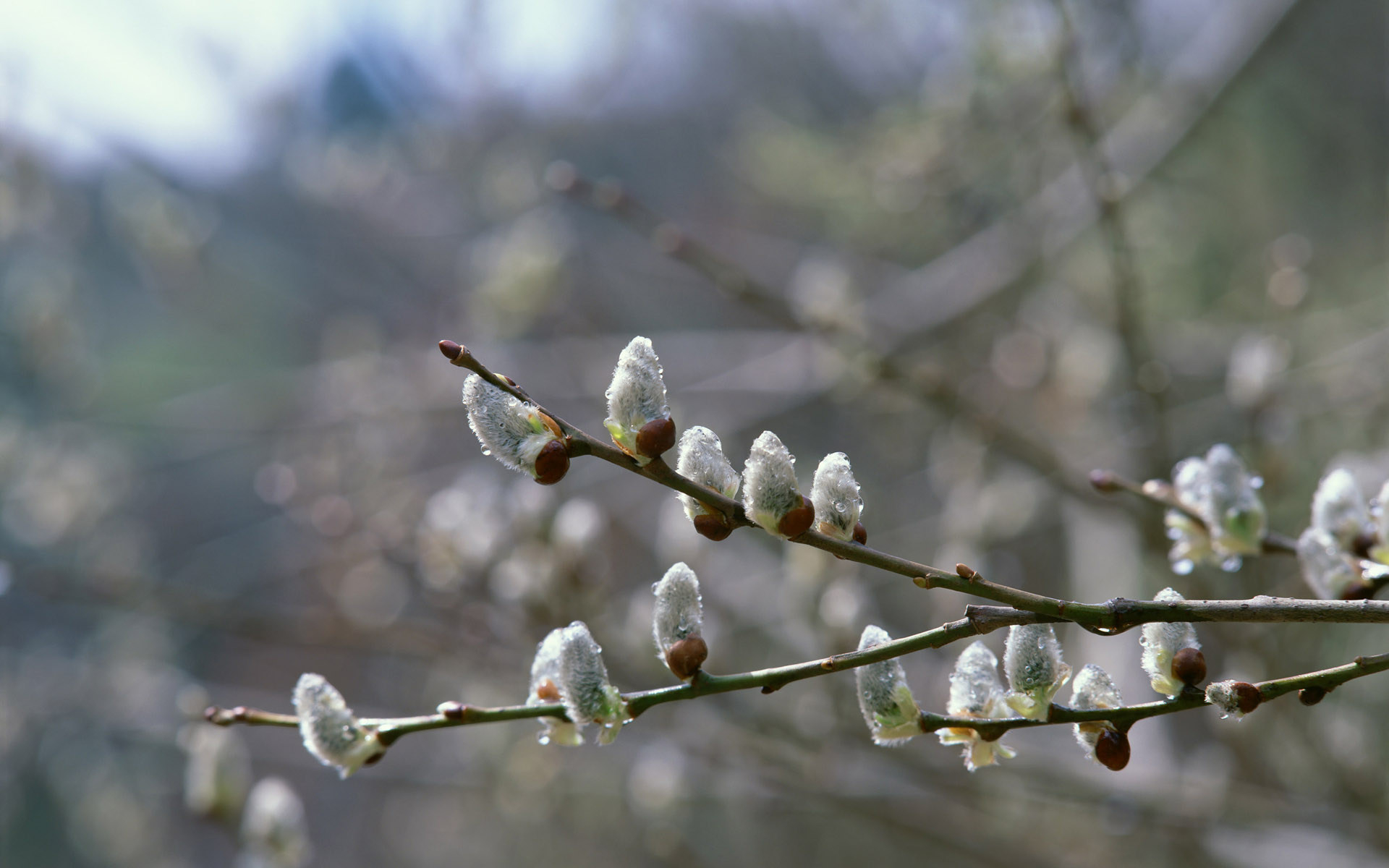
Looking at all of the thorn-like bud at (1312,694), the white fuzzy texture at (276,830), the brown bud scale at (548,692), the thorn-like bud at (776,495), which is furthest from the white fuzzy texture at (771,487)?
the white fuzzy texture at (276,830)

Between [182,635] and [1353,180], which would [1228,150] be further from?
[182,635]

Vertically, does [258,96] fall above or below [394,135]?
below

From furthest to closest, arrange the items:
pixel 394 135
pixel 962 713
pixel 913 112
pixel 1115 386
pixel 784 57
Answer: pixel 784 57
pixel 394 135
pixel 913 112
pixel 1115 386
pixel 962 713

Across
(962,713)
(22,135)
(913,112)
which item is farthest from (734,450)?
(962,713)

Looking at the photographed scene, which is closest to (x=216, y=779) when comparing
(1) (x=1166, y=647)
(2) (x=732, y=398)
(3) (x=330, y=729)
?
(3) (x=330, y=729)

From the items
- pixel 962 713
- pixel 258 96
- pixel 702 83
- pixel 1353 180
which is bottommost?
pixel 962 713

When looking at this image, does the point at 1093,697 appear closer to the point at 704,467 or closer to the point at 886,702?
the point at 886,702
